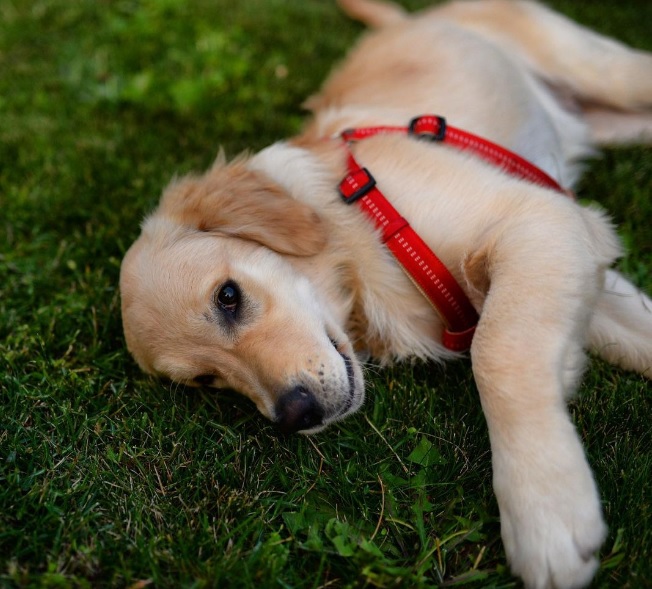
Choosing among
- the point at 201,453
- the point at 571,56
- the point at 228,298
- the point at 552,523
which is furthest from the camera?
the point at 571,56

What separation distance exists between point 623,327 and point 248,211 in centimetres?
157

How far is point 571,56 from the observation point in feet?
12.9

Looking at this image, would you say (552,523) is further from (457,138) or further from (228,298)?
(457,138)

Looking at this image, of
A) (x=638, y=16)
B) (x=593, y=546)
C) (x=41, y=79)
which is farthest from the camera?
(x=638, y=16)

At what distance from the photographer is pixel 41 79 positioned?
4.94 metres

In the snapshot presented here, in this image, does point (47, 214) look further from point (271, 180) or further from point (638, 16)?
point (638, 16)

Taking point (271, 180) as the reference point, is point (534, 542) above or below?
below

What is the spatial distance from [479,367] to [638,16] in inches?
194

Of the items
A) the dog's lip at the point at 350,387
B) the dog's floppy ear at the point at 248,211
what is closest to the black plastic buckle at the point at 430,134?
the dog's floppy ear at the point at 248,211

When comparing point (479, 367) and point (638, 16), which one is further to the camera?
point (638, 16)

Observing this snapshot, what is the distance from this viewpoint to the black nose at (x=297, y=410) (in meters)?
2.13

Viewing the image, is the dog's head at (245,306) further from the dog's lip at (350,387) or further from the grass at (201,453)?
the grass at (201,453)

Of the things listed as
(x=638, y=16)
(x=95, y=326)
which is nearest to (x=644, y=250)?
(x=95, y=326)

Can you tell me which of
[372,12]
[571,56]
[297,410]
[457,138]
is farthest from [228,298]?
[372,12]
